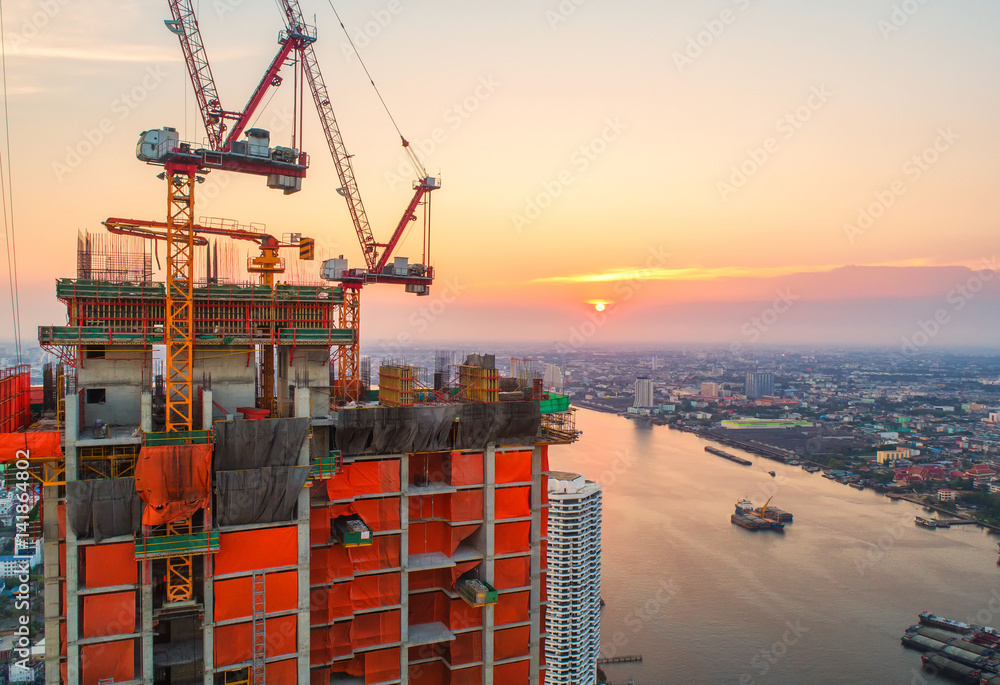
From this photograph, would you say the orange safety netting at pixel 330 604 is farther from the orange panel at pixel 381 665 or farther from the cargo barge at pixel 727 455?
the cargo barge at pixel 727 455

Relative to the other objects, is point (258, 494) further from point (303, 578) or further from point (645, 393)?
point (645, 393)

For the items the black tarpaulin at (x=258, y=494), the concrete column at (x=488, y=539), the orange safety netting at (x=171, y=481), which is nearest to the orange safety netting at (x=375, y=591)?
the concrete column at (x=488, y=539)

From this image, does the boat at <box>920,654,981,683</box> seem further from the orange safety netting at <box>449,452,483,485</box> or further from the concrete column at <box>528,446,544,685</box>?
the orange safety netting at <box>449,452,483,485</box>

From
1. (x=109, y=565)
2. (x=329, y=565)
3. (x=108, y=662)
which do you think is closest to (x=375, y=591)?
(x=329, y=565)

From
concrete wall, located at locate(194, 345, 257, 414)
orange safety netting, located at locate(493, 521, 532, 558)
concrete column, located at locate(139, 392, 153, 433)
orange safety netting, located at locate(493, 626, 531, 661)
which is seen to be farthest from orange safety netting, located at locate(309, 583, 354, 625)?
concrete column, located at locate(139, 392, 153, 433)

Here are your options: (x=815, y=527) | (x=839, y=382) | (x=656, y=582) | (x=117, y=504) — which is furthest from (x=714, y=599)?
(x=839, y=382)

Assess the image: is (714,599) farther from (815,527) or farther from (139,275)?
(139,275)
